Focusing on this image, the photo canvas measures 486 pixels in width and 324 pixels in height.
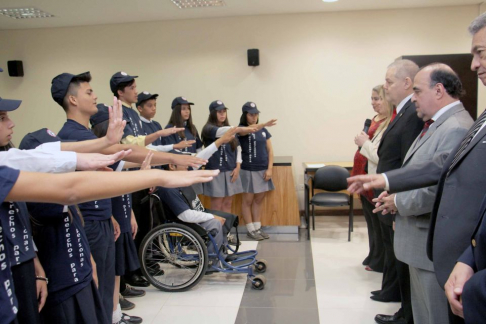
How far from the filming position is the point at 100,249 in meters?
2.10

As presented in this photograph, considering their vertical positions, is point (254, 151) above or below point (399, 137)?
below

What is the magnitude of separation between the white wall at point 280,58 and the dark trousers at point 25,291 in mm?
4842

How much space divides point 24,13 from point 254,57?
3172 mm

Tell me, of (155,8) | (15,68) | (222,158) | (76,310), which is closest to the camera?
(76,310)

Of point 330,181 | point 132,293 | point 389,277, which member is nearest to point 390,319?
point 389,277

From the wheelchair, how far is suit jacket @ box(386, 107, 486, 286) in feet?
6.39

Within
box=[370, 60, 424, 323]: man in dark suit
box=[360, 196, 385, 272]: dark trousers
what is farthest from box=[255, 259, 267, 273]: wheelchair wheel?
box=[370, 60, 424, 323]: man in dark suit

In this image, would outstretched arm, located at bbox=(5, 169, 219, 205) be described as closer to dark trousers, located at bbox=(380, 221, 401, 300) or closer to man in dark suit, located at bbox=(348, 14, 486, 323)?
man in dark suit, located at bbox=(348, 14, 486, 323)

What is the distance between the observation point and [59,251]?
1.61m

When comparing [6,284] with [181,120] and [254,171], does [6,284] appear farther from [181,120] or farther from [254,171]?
[254,171]

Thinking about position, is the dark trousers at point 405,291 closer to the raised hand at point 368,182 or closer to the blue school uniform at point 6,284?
the raised hand at point 368,182

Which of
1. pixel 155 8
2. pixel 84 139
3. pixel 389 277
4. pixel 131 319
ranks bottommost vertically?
pixel 131 319

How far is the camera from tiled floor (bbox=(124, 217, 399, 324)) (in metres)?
2.88

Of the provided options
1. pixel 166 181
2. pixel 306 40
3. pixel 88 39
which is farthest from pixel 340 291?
pixel 88 39
